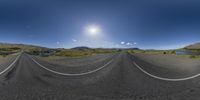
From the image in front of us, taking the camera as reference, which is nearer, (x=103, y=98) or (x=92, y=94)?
(x=103, y=98)

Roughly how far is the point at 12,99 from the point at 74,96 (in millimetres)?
1516

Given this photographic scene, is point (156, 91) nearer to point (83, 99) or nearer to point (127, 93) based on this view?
point (127, 93)

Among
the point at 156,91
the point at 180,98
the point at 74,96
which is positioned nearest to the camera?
the point at 180,98

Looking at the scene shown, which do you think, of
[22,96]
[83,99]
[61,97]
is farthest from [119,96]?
[22,96]

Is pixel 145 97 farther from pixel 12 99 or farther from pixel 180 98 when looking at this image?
pixel 12 99

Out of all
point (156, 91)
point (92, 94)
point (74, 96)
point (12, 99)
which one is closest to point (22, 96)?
point (12, 99)

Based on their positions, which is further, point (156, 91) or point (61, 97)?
point (156, 91)

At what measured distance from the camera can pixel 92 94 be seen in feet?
19.0

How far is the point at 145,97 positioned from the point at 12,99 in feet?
10.8

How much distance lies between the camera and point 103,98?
531 cm

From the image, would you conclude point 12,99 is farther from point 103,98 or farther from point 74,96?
point 103,98

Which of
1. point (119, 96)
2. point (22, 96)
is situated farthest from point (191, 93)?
point (22, 96)

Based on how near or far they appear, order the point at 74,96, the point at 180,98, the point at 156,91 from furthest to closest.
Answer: the point at 156,91 → the point at 74,96 → the point at 180,98

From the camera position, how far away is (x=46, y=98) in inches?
205
